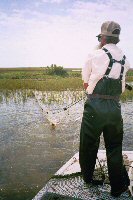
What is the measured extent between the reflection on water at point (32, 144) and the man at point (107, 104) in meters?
2.29

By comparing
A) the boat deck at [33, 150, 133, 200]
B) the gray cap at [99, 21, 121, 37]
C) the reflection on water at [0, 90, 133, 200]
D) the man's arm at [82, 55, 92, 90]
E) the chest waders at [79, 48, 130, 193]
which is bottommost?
the reflection on water at [0, 90, 133, 200]

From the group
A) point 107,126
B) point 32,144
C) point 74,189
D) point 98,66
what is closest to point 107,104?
point 107,126

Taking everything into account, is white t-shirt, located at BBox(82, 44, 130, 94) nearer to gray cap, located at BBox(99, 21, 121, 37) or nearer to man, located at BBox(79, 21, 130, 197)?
man, located at BBox(79, 21, 130, 197)

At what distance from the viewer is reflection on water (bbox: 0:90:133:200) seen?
6348 millimetres

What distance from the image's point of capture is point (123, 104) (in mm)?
15859

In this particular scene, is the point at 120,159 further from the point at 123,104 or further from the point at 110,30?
the point at 123,104

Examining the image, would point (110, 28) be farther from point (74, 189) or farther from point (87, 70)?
point (74, 189)

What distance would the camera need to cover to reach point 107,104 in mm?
3746

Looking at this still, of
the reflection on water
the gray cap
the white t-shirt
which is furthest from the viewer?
the reflection on water

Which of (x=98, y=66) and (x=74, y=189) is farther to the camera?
(x=74, y=189)

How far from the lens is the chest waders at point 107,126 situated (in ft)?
12.2

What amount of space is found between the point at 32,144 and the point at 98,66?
→ 567cm

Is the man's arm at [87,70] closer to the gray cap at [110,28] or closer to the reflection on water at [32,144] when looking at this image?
the gray cap at [110,28]

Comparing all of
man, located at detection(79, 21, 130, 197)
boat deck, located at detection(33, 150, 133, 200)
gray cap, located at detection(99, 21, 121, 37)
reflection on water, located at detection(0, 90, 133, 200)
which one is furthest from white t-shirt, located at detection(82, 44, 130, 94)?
reflection on water, located at detection(0, 90, 133, 200)
